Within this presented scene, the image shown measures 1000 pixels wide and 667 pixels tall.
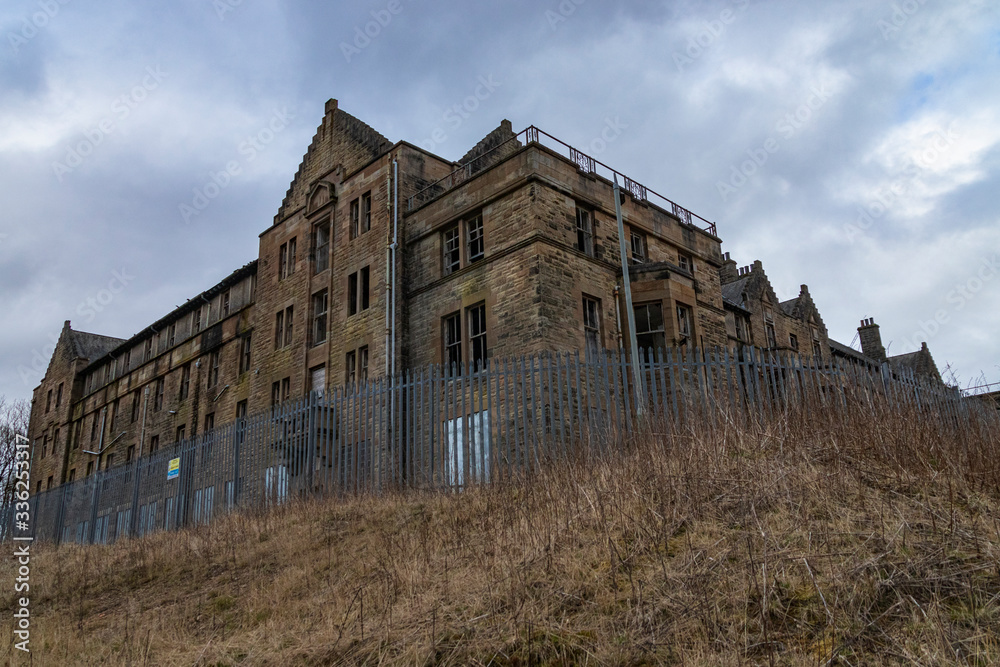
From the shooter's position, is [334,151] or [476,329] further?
[334,151]

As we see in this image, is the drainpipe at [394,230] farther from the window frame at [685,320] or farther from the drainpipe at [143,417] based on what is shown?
the drainpipe at [143,417]

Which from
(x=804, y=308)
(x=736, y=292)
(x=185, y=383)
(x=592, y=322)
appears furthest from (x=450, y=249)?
(x=804, y=308)

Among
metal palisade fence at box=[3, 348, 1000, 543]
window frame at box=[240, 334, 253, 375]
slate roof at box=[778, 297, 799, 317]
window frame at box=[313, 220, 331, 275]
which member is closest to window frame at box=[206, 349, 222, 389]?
window frame at box=[240, 334, 253, 375]

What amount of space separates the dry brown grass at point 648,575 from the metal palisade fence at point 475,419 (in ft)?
4.91

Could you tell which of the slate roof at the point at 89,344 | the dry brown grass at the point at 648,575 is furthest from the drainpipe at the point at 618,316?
the slate roof at the point at 89,344

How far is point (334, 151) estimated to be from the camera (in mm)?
27922

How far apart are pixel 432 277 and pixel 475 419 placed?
7.42 meters

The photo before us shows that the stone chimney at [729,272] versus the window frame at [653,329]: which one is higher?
the stone chimney at [729,272]

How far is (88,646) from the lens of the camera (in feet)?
24.1

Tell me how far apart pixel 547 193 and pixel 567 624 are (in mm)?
16393

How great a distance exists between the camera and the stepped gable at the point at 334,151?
86.9 ft

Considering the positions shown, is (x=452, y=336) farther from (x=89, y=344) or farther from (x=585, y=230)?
(x=89, y=344)

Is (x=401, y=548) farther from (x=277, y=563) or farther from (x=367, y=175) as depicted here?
(x=367, y=175)

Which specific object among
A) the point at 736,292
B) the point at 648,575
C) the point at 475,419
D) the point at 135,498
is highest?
the point at 736,292
